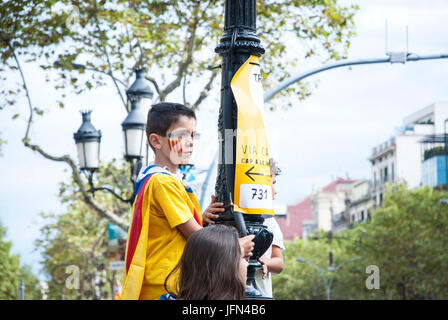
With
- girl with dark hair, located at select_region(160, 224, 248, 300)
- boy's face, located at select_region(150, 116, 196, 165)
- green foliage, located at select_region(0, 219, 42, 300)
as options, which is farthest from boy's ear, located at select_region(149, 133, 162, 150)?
green foliage, located at select_region(0, 219, 42, 300)

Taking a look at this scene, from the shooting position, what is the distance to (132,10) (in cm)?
1595

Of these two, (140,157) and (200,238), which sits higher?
(140,157)

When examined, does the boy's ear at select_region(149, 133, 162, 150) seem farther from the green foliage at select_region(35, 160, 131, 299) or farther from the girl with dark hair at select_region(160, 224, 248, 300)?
the green foliage at select_region(35, 160, 131, 299)

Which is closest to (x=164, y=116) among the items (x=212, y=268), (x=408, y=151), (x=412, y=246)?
(x=212, y=268)

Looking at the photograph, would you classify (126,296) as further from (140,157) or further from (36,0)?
(36,0)

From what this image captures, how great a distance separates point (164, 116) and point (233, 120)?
441 mm

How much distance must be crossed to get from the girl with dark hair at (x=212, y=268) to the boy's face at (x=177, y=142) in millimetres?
960

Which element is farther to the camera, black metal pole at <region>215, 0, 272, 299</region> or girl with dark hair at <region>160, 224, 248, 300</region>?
black metal pole at <region>215, 0, 272, 299</region>

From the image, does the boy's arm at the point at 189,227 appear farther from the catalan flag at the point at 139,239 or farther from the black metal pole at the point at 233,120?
the black metal pole at the point at 233,120

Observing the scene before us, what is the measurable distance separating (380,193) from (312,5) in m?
71.4

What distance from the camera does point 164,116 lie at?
15.1 ft

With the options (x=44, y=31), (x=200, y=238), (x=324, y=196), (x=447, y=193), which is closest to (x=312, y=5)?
(x=44, y=31)

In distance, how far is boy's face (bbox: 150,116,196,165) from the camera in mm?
4566
